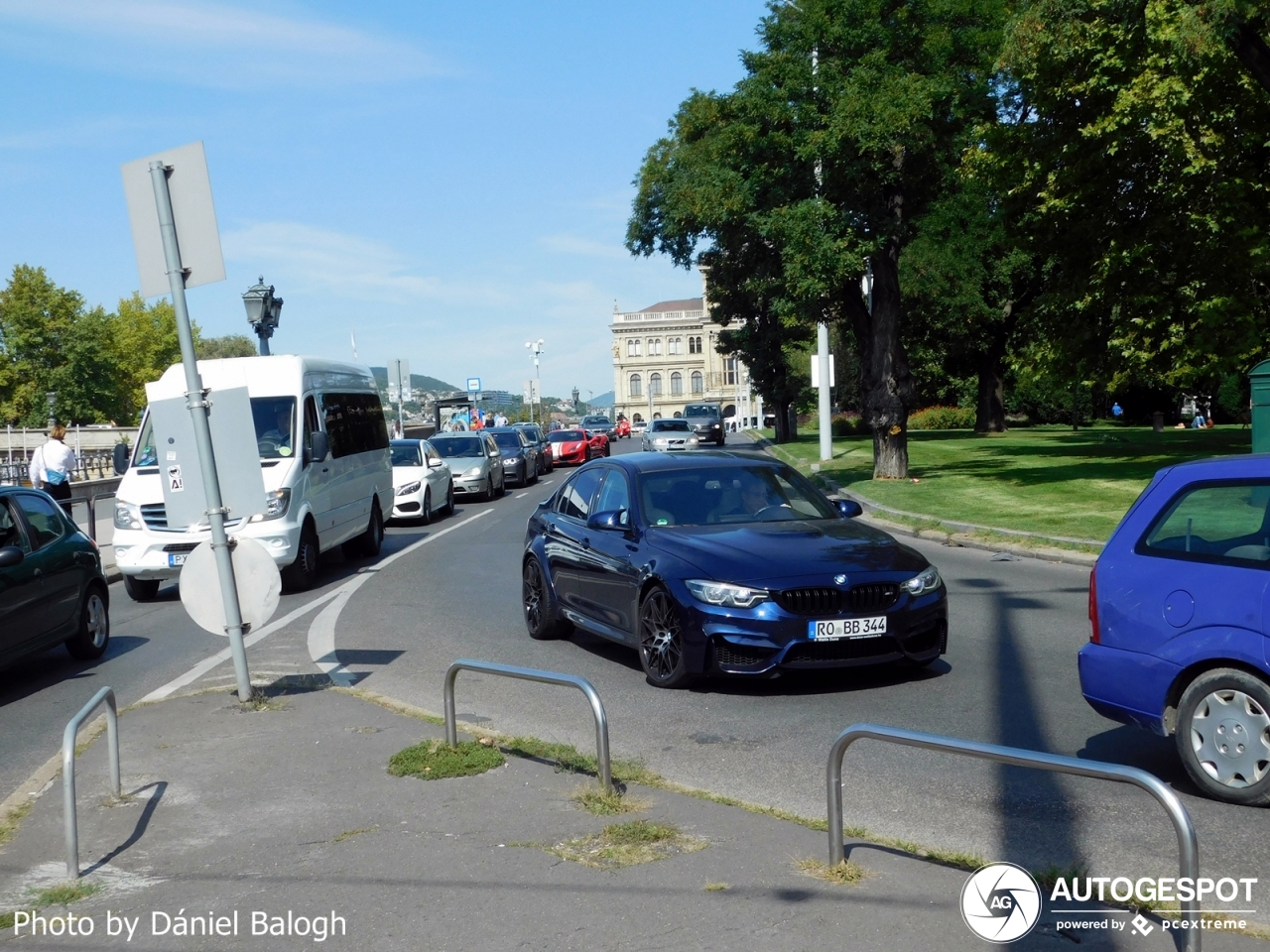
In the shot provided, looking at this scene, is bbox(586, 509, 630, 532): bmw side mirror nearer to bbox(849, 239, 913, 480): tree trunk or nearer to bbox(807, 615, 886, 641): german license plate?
bbox(807, 615, 886, 641): german license plate

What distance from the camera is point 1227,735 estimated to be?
218 inches

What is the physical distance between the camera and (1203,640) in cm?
562

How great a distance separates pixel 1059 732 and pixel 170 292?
5.86 meters

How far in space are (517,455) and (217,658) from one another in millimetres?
25598

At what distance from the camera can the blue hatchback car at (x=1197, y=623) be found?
547 centimetres

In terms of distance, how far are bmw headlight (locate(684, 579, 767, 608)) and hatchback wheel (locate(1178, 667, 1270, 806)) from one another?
2.81 meters

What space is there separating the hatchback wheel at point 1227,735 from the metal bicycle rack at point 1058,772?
1603 millimetres

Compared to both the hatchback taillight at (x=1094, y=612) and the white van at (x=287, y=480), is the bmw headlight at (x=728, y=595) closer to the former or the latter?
the hatchback taillight at (x=1094, y=612)

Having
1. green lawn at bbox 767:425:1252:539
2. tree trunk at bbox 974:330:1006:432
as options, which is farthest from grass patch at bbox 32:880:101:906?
tree trunk at bbox 974:330:1006:432

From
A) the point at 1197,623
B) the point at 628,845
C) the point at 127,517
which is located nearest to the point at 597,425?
the point at 127,517

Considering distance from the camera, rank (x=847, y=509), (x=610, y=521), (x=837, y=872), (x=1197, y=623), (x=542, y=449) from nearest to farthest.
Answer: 1. (x=837, y=872)
2. (x=1197, y=623)
3. (x=610, y=521)
4. (x=847, y=509)
5. (x=542, y=449)

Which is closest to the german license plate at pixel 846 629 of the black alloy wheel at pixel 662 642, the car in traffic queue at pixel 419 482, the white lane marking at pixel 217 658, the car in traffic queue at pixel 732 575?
the car in traffic queue at pixel 732 575

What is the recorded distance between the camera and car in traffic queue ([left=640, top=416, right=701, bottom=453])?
4712cm

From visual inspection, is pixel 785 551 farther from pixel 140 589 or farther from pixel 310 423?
pixel 140 589
